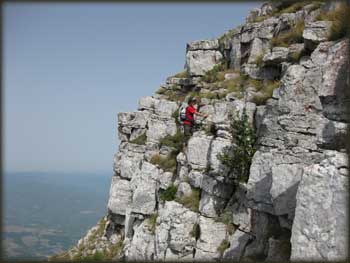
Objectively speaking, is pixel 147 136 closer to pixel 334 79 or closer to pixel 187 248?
pixel 187 248

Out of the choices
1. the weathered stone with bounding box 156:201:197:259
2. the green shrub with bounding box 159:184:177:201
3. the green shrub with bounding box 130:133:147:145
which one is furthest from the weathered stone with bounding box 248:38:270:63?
the green shrub with bounding box 130:133:147:145

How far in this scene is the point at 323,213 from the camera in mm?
7461

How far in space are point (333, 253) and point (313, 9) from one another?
15202 millimetres

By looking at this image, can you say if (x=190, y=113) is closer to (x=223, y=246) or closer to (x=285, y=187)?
(x=223, y=246)

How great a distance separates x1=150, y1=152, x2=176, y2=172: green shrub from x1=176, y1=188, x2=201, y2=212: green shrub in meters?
4.17

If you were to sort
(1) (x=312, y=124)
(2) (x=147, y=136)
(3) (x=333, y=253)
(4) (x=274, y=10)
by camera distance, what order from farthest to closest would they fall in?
1. (2) (x=147, y=136)
2. (4) (x=274, y=10)
3. (1) (x=312, y=124)
4. (3) (x=333, y=253)

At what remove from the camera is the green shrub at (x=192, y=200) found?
17136mm

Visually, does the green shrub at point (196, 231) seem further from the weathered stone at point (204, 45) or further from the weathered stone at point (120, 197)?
the weathered stone at point (204, 45)

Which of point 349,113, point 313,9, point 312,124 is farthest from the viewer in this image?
point 313,9

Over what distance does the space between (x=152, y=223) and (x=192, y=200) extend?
4.19m

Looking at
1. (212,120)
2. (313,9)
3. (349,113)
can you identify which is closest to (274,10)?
(313,9)

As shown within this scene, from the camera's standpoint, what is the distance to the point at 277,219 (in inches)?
500

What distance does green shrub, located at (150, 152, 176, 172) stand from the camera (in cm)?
2244

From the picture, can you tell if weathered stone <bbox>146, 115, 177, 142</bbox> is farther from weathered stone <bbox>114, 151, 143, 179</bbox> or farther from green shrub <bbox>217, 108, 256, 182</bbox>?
green shrub <bbox>217, 108, 256, 182</bbox>
